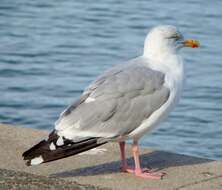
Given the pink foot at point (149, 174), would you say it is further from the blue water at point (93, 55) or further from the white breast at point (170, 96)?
the blue water at point (93, 55)

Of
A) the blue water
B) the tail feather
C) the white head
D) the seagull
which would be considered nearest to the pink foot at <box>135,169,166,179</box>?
the seagull

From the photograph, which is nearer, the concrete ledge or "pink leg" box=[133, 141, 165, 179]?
the concrete ledge

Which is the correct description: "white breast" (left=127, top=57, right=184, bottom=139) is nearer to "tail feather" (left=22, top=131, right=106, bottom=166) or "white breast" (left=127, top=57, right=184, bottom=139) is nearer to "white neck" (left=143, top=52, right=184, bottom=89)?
"white neck" (left=143, top=52, right=184, bottom=89)

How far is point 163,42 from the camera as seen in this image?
805 centimetres

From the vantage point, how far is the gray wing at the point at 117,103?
753 centimetres

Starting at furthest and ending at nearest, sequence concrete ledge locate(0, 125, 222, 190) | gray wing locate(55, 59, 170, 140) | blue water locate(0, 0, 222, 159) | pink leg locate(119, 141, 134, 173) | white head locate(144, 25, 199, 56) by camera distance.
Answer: blue water locate(0, 0, 222, 159) → white head locate(144, 25, 199, 56) → pink leg locate(119, 141, 134, 173) → gray wing locate(55, 59, 170, 140) → concrete ledge locate(0, 125, 222, 190)

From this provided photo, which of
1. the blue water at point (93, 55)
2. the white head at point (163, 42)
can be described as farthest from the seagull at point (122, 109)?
the blue water at point (93, 55)

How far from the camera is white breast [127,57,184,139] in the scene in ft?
25.1

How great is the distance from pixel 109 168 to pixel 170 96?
0.73 m

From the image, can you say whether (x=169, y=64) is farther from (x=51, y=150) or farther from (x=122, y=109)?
(x=51, y=150)

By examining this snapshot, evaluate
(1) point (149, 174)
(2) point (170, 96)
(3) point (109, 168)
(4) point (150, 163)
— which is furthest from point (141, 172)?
(2) point (170, 96)

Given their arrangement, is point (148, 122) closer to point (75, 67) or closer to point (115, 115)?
point (115, 115)

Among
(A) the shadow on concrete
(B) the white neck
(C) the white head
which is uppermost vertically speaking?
(C) the white head

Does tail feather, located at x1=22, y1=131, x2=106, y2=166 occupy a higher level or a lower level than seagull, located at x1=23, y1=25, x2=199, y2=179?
lower
